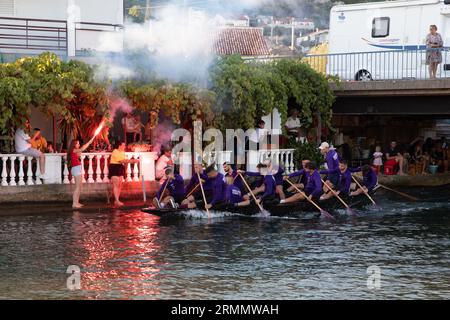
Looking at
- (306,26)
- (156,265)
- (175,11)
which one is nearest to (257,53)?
(306,26)

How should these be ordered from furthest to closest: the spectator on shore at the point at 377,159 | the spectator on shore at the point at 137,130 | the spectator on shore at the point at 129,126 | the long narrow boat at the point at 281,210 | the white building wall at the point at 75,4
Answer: the spectator on shore at the point at 377,159 → the white building wall at the point at 75,4 → the spectator on shore at the point at 137,130 → the spectator on shore at the point at 129,126 → the long narrow boat at the point at 281,210

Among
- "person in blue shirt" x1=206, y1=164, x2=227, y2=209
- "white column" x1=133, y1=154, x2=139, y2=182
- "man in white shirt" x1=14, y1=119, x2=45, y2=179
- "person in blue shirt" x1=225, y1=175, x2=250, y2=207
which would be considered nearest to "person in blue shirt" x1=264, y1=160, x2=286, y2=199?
"person in blue shirt" x1=225, y1=175, x2=250, y2=207

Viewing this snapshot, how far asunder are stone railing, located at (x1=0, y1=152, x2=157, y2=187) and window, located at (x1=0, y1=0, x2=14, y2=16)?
7.03 meters

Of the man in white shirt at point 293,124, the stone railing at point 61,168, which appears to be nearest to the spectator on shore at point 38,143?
the stone railing at point 61,168

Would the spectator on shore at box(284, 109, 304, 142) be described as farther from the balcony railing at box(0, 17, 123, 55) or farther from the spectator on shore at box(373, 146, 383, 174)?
the balcony railing at box(0, 17, 123, 55)

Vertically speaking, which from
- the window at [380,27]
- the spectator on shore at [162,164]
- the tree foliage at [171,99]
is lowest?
the spectator on shore at [162,164]

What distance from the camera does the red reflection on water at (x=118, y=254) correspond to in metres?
14.7

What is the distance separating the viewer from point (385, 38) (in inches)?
1347

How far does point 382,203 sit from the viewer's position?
28.0m

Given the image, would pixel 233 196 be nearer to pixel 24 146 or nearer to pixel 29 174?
pixel 29 174

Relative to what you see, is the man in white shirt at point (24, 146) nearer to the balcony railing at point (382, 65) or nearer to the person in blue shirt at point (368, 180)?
the person in blue shirt at point (368, 180)

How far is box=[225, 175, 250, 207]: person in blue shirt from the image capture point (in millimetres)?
23453

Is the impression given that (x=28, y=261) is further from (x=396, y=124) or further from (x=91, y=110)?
(x=396, y=124)

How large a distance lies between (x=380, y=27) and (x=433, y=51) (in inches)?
177
